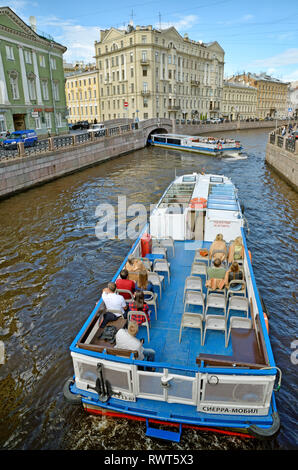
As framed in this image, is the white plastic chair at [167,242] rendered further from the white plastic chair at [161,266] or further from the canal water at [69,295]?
the canal water at [69,295]

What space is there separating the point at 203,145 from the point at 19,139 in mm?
24485

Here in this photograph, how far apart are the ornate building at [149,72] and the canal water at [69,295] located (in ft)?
140

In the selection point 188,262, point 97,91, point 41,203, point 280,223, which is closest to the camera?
point 188,262

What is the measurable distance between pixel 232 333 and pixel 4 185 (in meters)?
20.4

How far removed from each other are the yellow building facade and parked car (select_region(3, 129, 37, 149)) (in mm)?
49822

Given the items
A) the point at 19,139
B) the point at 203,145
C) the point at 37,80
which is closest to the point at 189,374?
the point at 19,139

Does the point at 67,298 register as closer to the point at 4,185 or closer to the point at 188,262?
the point at 188,262

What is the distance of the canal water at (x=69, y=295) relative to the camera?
6.26 meters

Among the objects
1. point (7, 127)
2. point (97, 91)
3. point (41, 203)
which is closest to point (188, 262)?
point (41, 203)

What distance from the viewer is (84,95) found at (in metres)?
81.4

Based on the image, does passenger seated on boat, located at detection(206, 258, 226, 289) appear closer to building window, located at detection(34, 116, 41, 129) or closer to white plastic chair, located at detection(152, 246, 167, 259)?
white plastic chair, located at detection(152, 246, 167, 259)

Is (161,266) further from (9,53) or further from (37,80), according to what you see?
(37,80)

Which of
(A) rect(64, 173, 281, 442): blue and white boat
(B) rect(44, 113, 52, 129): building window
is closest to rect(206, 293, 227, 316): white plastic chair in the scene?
(A) rect(64, 173, 281, 442): blue and white boat
